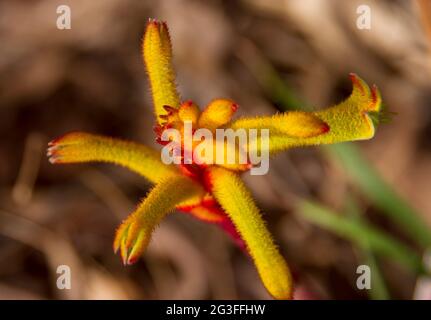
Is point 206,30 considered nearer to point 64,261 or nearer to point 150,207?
point 64,261

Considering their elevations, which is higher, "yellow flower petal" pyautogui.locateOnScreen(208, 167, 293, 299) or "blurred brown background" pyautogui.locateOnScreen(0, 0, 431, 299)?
"blurred brown background" pyautogui.locateOnScreen(0, 0, 431, 299)

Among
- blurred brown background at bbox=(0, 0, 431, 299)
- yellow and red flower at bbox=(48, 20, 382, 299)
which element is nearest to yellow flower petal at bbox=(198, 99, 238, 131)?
yellow and red flower at bbox=(48, 20, 382, 299)

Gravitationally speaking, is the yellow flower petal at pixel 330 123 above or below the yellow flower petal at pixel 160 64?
below

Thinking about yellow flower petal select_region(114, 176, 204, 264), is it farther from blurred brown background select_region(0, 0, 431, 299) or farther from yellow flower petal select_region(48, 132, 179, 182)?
blurred brown background select_region(0, 0, 431, 299)

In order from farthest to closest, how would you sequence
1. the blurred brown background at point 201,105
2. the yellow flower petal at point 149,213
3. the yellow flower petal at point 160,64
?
1. the blurred brown background at point 201,105
2. the yellow flower petal at point 160,64
3. the yellow flower petal at point 149,213

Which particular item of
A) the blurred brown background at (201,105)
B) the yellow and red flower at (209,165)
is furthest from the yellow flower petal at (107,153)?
the blurred brown background at (201,105)

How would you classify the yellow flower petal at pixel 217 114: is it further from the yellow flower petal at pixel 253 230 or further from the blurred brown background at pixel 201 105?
the blurred brown background at pixel 201 105

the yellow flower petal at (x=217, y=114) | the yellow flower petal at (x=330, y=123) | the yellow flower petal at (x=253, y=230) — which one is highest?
the yellow flower petal at (x=217, y=114)

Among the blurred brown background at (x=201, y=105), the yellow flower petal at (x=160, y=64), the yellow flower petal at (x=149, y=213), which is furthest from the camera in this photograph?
the blurred brown background at (x=201, y=105)

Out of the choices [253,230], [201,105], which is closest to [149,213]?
[253,230]

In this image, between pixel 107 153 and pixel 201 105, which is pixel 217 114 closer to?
pixel 107 153
